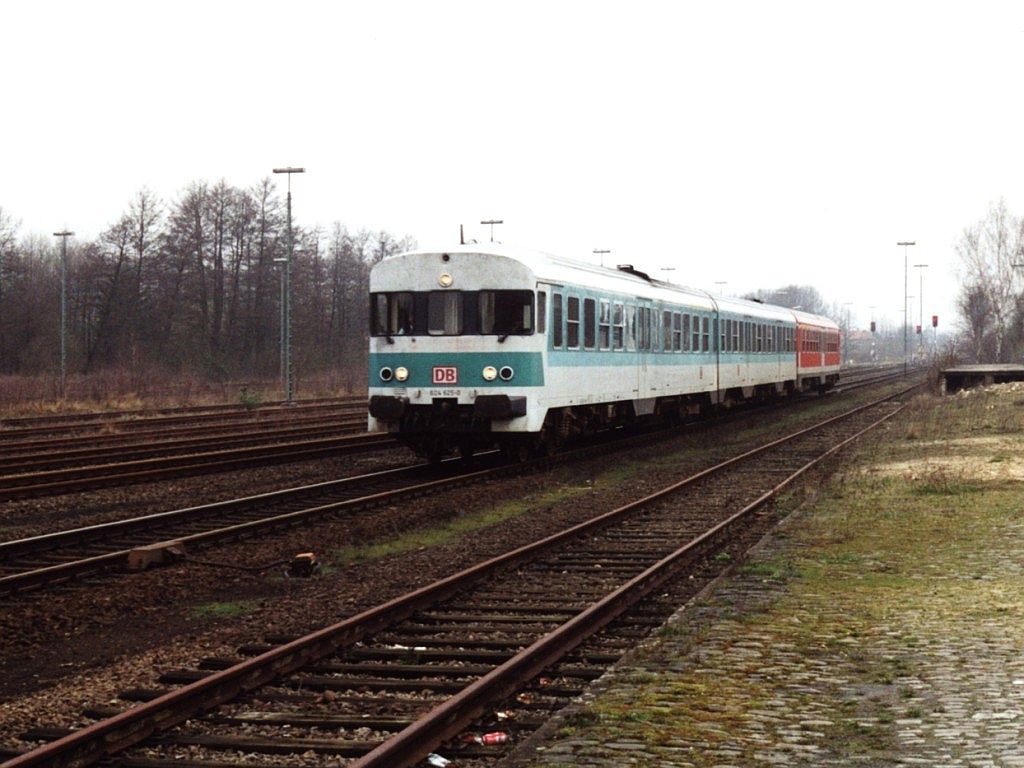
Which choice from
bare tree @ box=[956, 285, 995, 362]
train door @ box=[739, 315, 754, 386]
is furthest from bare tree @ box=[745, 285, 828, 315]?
train door @ box=[739, 315, 754, 386]

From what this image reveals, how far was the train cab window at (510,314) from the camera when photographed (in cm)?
1888

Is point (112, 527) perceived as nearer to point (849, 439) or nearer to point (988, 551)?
point (988, 551)

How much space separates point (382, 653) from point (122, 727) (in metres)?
2.20

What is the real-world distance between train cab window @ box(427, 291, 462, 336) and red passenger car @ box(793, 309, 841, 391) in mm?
29343

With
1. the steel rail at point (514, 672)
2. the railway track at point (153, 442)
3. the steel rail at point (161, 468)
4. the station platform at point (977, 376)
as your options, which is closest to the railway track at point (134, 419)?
the railway track at point (153, 442)

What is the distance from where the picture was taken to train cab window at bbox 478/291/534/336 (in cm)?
1888

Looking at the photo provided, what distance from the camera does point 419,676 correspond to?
24.5 feet

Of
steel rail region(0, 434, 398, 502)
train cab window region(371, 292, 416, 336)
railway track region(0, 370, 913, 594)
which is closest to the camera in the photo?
railway track region(0, 370, 913, 594)

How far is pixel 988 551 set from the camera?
39.2 feet

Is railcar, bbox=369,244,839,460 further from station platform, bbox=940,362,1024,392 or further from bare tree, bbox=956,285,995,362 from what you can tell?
bare tree, bbox=956,285,995,362

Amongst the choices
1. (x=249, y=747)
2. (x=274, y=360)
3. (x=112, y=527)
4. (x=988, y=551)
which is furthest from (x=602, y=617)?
(x=274, y=360)

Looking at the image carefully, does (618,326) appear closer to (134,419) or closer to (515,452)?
(515,452)

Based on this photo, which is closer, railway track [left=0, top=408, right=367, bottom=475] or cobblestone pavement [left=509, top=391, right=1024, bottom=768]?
cobblestone pavement [left=509, top=391, right=1024, bottom=768]

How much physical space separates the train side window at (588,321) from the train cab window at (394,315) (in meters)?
3.25
